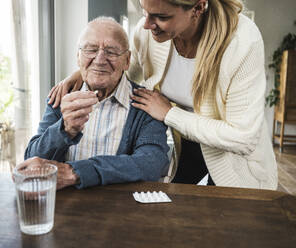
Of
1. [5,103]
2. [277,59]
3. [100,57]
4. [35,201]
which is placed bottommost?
[277,59]

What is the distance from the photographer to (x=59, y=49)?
244 centimetres

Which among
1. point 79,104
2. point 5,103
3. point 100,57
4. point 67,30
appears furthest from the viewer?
point 67,30

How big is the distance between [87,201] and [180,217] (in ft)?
0.88

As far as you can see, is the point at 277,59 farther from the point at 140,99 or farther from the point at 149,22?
the point at 149,22

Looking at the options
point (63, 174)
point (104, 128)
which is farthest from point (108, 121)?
point (63, 174)

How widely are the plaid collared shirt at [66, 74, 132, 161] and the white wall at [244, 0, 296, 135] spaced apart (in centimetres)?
487

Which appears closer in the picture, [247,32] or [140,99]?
[247,32]

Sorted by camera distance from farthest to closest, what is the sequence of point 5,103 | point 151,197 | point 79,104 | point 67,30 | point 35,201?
point 67,30 < point 5,103 < point 79,104 < point 151,197 < point 35,201

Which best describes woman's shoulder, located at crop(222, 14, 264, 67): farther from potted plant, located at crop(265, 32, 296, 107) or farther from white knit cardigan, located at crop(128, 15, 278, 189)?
potted plant, located at crop(265, 32, 296, 107)

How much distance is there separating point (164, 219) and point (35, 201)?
32 centimetres

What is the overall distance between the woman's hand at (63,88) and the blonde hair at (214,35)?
53 centimetres

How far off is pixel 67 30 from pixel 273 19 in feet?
14.2

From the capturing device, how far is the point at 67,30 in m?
2.45

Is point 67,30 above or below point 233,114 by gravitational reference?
above
